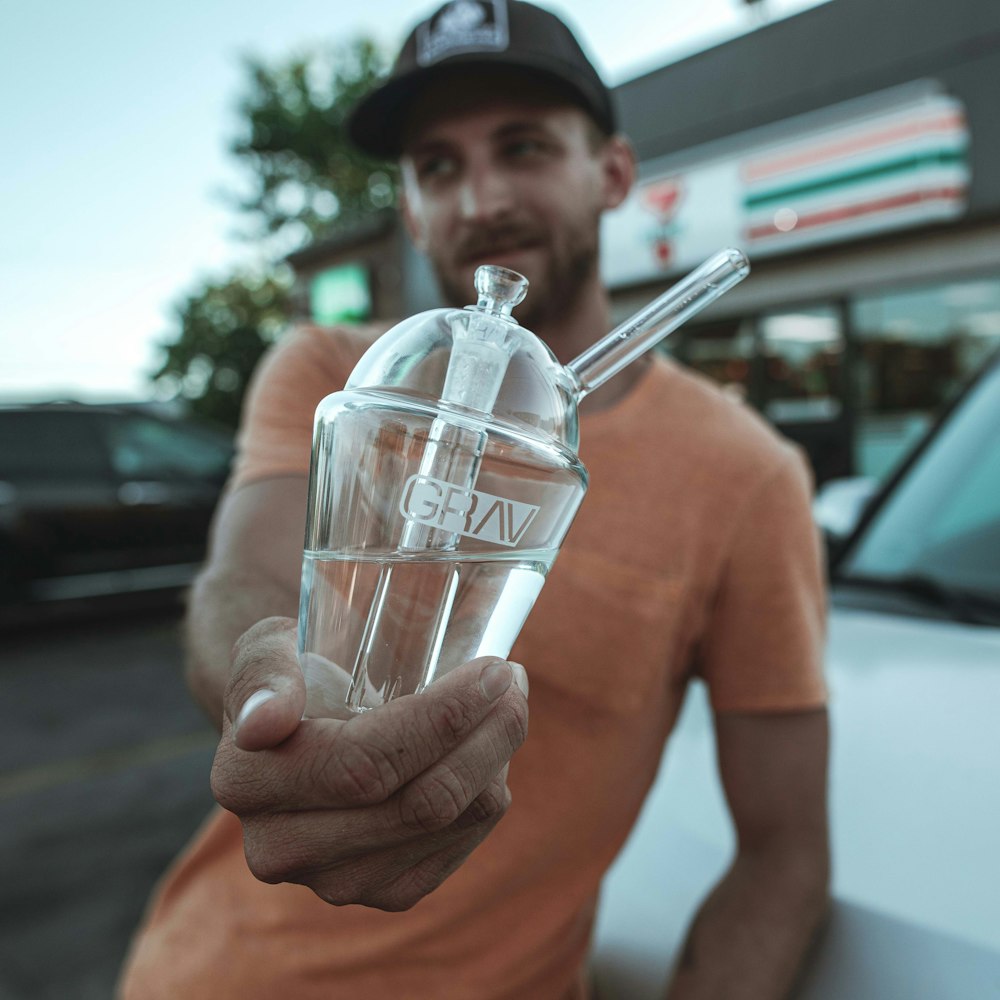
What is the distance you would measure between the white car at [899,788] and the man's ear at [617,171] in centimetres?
101

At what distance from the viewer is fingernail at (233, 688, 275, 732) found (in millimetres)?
A: 571

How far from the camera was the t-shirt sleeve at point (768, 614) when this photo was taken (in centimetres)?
138

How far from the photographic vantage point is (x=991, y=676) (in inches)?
60.2

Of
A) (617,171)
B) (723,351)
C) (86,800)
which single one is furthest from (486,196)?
(723,351)

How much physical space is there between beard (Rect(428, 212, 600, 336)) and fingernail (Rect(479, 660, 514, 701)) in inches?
34.2

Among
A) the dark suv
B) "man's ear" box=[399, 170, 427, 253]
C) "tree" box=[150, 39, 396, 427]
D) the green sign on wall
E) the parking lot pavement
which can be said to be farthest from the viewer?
"tree" box=[150, 39, 396, 427]

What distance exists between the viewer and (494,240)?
1372 millimetres

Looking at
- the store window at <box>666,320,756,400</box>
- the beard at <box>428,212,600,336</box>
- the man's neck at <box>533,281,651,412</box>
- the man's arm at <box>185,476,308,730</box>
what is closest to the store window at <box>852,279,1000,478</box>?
the store window at <box>666,320,756,400</box>

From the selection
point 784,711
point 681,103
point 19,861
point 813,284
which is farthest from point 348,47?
point 784,711

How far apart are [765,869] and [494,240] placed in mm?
1042

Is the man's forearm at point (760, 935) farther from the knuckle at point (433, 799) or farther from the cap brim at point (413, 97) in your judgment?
the cap brim at point (413, 97)

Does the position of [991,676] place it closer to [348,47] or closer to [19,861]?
[19,861]

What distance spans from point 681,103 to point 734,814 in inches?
368

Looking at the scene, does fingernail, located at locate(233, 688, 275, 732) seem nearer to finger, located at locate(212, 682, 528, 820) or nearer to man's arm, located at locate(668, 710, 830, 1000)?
finger, located at locate(212, 682, 528, 820)
